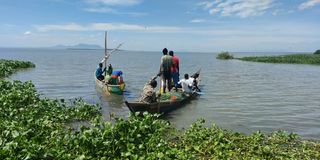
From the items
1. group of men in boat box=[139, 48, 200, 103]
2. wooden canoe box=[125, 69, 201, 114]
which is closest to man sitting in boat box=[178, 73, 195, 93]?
group of men in boat box=[139, 48, 200, 103]

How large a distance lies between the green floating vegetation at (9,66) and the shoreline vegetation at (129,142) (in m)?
21.0

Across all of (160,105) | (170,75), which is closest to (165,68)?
(170,75)

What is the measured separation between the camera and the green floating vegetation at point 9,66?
31.2 meters

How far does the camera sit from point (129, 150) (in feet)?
24.5

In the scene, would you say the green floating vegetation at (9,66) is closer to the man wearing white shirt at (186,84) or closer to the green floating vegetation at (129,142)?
the man wearing white shirt at (186,84)

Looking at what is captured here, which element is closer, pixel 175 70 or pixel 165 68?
pixel 165 68

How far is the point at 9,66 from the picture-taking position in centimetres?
3762

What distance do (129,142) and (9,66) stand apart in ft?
111

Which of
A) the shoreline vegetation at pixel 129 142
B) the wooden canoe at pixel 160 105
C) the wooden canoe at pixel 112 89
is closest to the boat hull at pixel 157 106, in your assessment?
the wooden canoe at pixel 160 105

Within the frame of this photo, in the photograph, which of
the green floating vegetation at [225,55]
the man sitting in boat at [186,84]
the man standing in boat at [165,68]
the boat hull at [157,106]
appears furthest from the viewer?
the green floating vegetation at [225,55]

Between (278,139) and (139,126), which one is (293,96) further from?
(139,126)

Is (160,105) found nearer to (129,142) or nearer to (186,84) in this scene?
(186,84)

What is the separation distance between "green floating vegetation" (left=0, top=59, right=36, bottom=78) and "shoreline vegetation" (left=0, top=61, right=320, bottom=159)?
68.8 feet

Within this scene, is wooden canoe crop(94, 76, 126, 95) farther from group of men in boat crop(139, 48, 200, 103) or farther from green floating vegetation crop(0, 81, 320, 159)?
green floating vegetation crop(0, 81, 320, 159)
